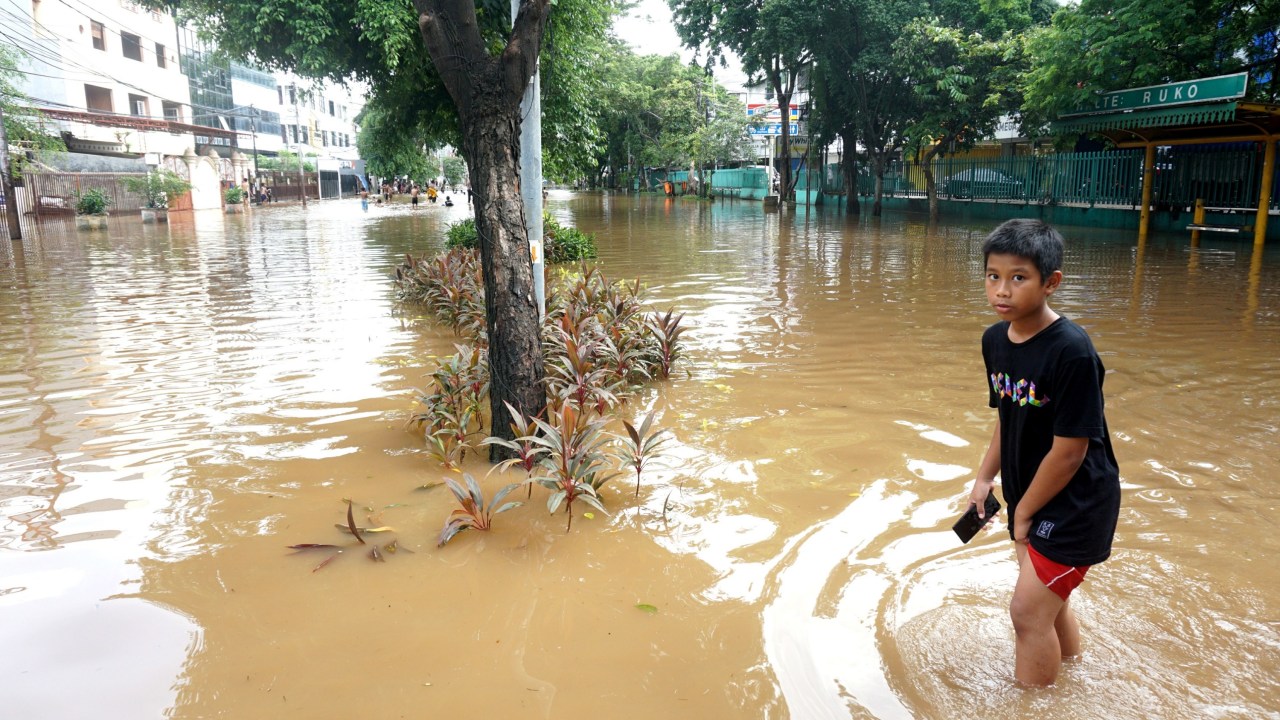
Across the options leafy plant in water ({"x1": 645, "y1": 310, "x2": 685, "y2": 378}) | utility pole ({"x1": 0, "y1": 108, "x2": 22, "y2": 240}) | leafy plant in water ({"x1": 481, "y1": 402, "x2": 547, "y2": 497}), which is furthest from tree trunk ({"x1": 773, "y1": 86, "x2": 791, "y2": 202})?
leafy plant in water ({"x1": 481, "y1": 402, "x2": 547, "y2": 497})

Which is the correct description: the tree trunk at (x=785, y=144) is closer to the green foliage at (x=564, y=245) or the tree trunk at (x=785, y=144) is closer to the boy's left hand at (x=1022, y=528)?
the green foliage at (x=564, y=245)

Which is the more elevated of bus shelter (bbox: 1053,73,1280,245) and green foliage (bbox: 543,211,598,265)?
bus shelter (bbox: 1053,73,1280,245)

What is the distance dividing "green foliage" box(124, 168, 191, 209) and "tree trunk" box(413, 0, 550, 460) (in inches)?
1349

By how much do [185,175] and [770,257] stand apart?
32.4 metres

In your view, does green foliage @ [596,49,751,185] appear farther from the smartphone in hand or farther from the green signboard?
the smartphone in hand

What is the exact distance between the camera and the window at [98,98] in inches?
1523

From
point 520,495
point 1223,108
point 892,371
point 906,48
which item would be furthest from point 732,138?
point 520,495

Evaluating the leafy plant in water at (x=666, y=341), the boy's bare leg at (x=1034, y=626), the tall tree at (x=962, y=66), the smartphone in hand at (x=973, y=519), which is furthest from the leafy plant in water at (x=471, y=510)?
the tall tree at (x=962, y=66)

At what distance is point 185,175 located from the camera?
38688 millimetres

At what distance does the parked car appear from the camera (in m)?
24.7

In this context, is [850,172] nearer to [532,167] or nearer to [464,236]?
[464,236]

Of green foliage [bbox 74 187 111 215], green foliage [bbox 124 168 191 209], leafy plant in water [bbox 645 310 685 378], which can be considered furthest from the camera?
green foliage [bbox 124 168 191 209]

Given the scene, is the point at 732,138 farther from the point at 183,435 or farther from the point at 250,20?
the point at 183,435

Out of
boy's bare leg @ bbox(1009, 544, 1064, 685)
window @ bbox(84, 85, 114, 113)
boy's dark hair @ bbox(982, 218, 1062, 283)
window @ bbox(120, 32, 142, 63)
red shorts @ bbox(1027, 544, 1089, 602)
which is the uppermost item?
window @ bbox(120, 32, 142, 63)
